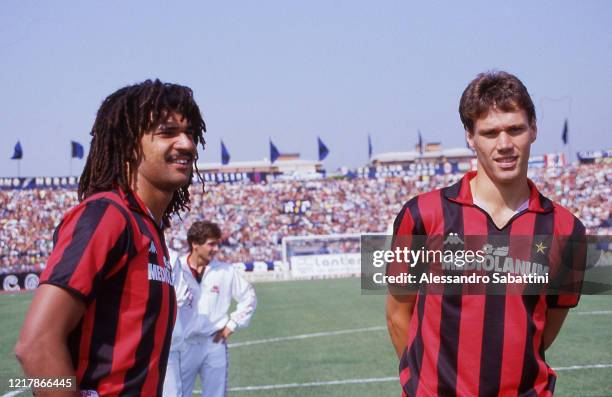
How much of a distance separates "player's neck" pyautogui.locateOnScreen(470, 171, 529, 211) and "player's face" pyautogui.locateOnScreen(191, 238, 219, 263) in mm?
4081

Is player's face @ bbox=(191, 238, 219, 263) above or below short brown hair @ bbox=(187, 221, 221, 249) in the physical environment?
below

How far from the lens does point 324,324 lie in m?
14.9

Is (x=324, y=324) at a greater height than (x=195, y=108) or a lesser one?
lesser

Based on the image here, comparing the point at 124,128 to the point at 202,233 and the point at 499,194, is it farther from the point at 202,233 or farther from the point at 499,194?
the point at 202,233

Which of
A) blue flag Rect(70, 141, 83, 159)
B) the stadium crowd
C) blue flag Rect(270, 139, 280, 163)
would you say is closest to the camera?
the stadium crowd

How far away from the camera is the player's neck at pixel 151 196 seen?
2.71 meters

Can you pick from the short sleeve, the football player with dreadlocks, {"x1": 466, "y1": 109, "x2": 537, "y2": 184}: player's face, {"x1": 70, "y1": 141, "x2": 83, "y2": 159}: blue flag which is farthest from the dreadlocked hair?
{"x1": 70, "y1": 141, "x2": 83, "y2": 159}: blue flag

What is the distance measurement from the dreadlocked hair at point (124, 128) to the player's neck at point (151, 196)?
0.15ft

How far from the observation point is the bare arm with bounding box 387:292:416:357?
3.61 m

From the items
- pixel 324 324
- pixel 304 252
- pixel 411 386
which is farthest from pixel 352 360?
pixel 304 252

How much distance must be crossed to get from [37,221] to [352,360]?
38.2 m

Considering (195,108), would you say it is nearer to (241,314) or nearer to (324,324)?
(241,314)

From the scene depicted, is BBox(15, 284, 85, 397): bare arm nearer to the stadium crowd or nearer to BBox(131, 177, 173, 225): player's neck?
BBox(131, 177, 173, 225): player's neck

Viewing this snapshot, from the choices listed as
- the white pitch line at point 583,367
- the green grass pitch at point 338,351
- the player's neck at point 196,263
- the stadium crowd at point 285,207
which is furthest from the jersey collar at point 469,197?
the stadium crowd at point 285,207
